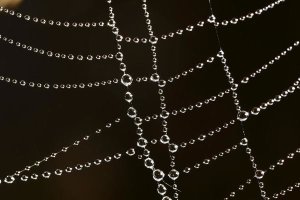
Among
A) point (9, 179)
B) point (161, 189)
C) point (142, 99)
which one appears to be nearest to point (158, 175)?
point (161, 189)

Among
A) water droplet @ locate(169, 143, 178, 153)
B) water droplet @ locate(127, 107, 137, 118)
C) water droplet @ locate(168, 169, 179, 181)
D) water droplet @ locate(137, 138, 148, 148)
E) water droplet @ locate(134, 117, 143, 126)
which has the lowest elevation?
water droplet @ locate(168, 169, 179, 181)

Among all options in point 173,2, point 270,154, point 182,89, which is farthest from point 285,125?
point 173,2

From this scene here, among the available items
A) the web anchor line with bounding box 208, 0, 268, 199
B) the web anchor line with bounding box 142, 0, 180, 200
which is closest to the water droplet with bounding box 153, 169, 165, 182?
the web anchor line with bounding box 142, 0, 180, 200

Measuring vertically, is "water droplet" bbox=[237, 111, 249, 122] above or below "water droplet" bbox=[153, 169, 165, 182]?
above

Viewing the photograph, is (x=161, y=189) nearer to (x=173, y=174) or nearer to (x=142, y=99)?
(x=173, y=174)

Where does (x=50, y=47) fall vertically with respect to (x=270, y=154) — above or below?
above

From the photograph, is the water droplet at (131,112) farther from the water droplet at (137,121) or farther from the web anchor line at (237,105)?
the web anchor line at (237,105)

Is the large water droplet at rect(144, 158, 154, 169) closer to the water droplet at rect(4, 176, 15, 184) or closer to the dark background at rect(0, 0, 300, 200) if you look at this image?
the dark background at rect(0, 0, 300, 200)

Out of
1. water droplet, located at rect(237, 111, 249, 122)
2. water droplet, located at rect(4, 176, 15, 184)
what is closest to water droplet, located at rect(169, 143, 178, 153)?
water droplet, located at rect(237, 111, 249, 122)

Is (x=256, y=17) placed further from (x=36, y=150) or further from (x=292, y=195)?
(x=36, y=150)
